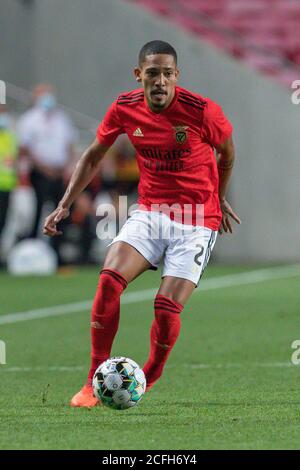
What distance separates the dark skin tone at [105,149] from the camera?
6.43 meters

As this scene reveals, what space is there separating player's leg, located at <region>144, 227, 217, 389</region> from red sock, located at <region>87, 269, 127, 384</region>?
22cm

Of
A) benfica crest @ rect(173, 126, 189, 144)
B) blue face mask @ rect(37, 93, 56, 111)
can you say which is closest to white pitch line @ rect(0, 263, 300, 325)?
blue face mask @ rect(37, 93, 56, 111)

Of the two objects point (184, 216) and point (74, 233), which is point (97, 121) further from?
point (184, 216)

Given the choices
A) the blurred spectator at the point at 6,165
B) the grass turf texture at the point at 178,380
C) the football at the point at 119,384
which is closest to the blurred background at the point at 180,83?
the blurred spectator at the point at 6,165

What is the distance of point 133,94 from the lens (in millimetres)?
6727

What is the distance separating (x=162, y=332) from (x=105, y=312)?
12.7 inches

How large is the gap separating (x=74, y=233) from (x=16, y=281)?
7.85ft

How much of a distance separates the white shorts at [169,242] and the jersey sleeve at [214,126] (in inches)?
19.4

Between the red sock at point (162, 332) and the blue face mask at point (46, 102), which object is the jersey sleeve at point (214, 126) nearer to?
the red sock at point (162, 332)

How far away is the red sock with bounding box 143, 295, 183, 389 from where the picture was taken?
6469 mm

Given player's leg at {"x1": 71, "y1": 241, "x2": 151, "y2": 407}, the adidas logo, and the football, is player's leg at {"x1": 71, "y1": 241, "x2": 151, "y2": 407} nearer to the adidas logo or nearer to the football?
the football

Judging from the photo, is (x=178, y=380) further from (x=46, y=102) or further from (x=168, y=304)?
(x=46, y=102)

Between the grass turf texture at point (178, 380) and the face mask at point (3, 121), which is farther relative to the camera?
the face mask at point (3, 121)
